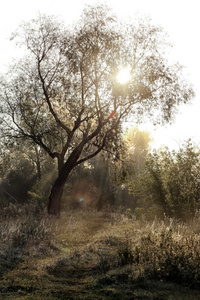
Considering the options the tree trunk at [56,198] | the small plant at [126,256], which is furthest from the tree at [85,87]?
the small plant at [126,256]

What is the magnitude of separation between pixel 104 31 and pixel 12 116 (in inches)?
291

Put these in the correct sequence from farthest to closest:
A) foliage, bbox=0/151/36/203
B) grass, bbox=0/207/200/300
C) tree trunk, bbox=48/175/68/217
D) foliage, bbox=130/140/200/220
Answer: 1. foliage, bbox=0/151/36/203
2. tree trunk, bbox=48/175/68/217
3. foliage, bbox=130/140/200/220
4. grass, bbox=0/207/200/300

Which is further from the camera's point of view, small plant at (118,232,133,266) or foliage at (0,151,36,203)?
foliage at (0,151,36,203)

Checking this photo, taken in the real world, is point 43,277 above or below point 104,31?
below

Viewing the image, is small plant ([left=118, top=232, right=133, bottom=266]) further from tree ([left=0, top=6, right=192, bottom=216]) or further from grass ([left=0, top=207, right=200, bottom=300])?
tree ([left=0, top=6, right=192, bottom=216])

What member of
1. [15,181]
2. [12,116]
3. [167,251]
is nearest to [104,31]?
Answer: [12,116]

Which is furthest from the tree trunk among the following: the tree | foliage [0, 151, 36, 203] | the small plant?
foliage [0, 151, 36, 203]

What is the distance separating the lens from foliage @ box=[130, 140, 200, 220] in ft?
43.7

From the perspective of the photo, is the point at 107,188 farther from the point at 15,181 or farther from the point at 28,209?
the point at 15,181

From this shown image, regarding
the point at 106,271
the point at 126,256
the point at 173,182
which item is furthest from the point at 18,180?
the point at 106,271

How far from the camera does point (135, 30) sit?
14844 mm

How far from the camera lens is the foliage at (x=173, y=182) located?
13320mm

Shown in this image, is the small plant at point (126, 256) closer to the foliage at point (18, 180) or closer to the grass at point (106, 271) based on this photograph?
the grass at point (106, 271)

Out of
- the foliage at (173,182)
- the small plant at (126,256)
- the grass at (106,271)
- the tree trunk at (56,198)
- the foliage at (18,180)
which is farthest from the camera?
the foliage at (18,180)
